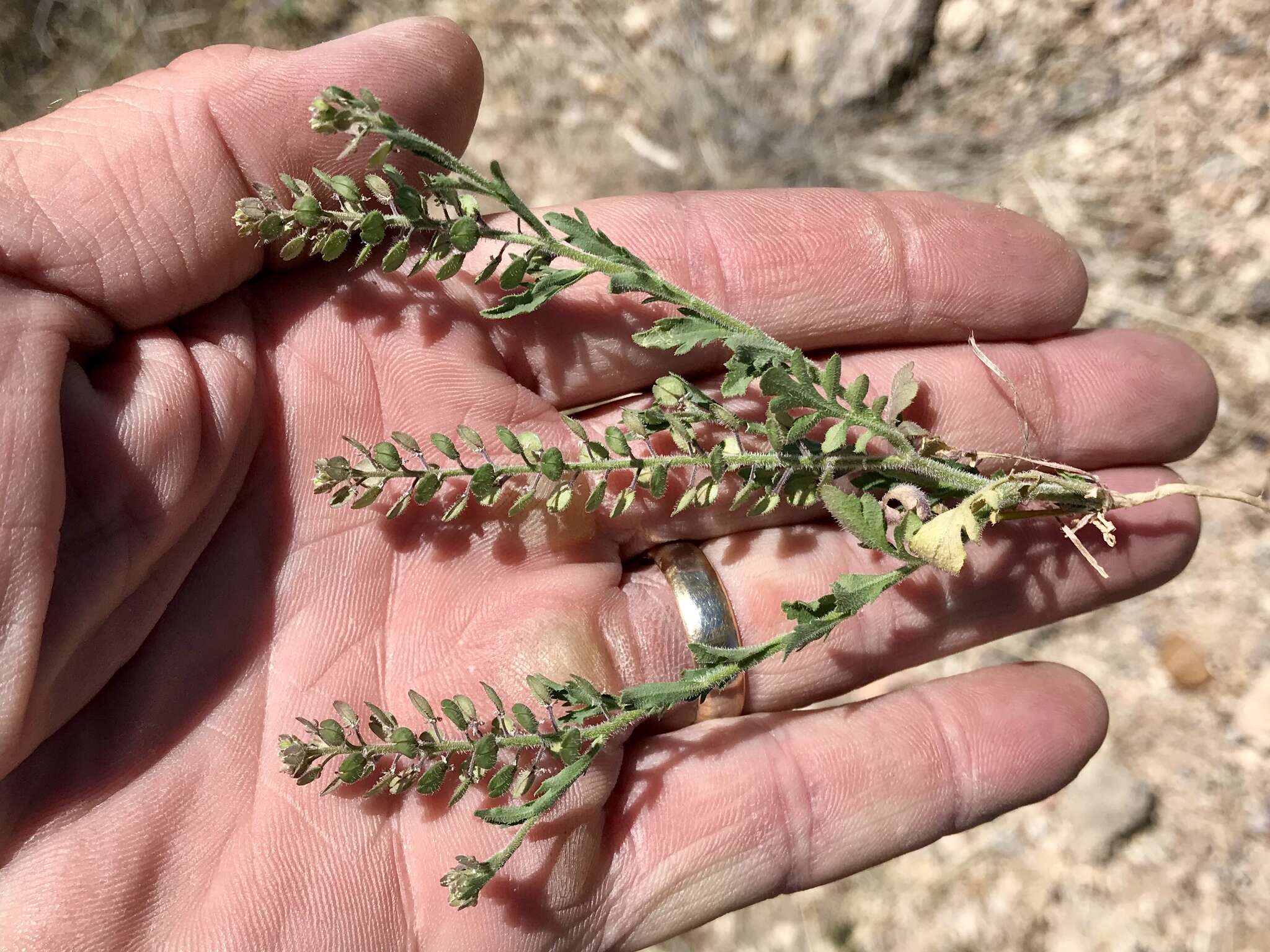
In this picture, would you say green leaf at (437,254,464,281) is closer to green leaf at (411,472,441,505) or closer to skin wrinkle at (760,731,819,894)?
green leaf at (411,472,441,505)

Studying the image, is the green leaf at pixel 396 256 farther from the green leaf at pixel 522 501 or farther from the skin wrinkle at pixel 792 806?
the skin wrinkle at pixel 792 806

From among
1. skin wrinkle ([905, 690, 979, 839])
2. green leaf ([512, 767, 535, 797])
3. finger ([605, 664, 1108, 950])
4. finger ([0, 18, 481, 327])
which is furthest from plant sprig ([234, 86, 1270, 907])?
skin wrinkle ([905, 690, 979, 839])

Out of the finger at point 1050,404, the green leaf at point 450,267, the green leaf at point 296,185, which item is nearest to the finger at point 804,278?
the finger at point 1050,404

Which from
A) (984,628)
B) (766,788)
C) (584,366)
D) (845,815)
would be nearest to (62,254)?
(584,366)

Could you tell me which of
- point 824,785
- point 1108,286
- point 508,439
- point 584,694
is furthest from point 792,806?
point 1108,286

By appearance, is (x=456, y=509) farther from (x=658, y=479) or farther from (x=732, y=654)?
(x=732, y=654)
